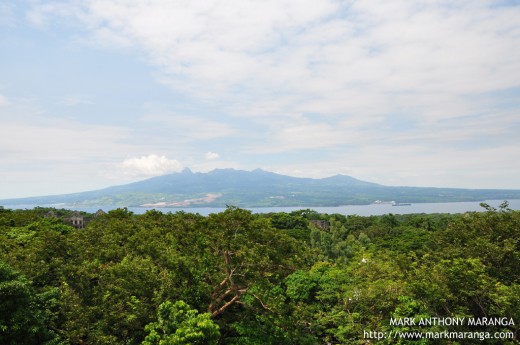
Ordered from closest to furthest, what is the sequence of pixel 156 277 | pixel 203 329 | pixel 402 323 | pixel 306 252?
pixel 203 329
pixel 402 323
pixel 156 277
pixel 306 252

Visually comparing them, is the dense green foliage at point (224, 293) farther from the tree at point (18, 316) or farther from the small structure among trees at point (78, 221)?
the small structure among trees at point (78, 221)

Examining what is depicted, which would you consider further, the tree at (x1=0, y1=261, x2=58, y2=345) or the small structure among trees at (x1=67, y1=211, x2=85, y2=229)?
the small structure among trees at (x1=67, y1=211, x2=85, y2=229)

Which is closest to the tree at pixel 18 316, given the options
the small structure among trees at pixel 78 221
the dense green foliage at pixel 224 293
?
the dense green foliage at pixel 224 293

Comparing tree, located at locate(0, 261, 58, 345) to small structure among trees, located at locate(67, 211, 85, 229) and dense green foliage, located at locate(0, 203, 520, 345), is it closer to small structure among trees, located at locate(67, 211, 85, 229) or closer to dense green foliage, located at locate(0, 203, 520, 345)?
dense green foliage, located at locate(0, 203, 520, 345)

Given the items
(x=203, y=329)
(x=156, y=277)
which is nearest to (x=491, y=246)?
(x=203, y=329)

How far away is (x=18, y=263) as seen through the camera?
45.8 ft

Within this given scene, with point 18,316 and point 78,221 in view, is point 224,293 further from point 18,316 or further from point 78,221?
point 78,221

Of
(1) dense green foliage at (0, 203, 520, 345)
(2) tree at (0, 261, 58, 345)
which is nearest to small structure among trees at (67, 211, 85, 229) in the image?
(1) dense green foliage at (0, 203, 520, 345)

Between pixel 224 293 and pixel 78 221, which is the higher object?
pixel 224 293

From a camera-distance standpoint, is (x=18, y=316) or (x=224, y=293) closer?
(x=18, y=316)

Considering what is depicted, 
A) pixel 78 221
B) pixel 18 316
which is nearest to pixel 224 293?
pixel 18 316

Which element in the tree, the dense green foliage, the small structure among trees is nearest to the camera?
the tree

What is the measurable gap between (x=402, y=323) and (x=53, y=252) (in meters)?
14.8

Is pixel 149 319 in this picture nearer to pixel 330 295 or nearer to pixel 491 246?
pixel 330 295
